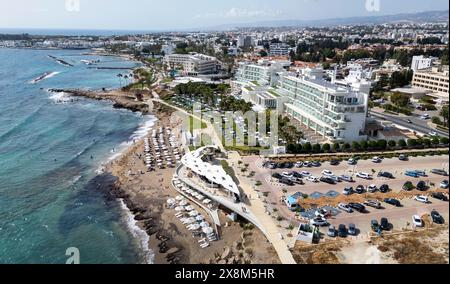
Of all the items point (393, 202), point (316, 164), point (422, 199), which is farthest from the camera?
point (316, 164)

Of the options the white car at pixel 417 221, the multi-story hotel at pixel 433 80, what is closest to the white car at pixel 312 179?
the white car at pixel 417 221

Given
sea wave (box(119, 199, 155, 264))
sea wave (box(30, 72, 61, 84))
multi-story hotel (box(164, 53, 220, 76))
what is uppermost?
multi-story hotel (box(164, 53, 220, 76))

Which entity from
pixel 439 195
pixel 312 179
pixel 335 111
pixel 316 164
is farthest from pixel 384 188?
pixel 335 111

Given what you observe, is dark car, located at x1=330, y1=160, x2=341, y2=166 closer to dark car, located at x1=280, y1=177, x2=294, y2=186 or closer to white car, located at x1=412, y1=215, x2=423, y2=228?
dark car, located at x1=280, y1=177, x2=294, y2=186

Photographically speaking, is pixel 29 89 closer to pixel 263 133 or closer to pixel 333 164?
pixel 263 133

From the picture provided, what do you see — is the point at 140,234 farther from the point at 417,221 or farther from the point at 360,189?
the point at 417,221

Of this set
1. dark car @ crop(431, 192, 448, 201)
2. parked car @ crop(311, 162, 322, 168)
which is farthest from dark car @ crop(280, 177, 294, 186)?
dark car @ crop(431, 192, 448, 201)

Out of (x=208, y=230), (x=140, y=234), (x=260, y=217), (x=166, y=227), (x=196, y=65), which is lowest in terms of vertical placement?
(x=140, y=234)
